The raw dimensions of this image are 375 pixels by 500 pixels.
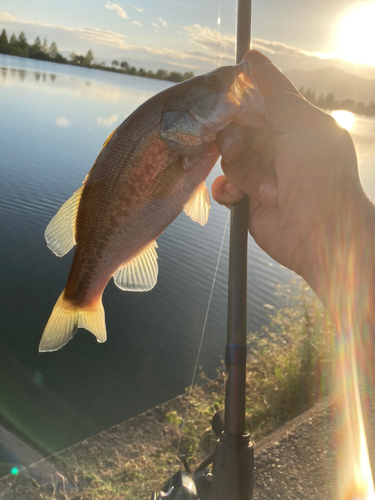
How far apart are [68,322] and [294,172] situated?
1.28 meters

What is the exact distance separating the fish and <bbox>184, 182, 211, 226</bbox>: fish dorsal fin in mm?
98

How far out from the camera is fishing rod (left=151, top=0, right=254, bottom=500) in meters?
1.63

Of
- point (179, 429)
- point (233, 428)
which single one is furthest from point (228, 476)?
point (179, 429)

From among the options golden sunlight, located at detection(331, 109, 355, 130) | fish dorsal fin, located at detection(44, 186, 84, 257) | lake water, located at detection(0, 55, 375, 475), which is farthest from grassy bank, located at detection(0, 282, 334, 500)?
golden sunlight, located at detection(331, 109, 355, 130)

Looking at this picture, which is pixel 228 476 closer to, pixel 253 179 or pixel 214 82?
pixel 253 179

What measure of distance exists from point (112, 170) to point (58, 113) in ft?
64.6

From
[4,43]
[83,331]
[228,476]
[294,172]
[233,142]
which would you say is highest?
[4,43]

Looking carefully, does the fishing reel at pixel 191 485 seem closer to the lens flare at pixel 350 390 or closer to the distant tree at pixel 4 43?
the lens flare at pixel 350 390

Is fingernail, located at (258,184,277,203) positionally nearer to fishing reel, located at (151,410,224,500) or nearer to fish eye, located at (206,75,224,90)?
fish eye, located at (206,75,224,90)

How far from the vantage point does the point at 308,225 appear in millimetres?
2010

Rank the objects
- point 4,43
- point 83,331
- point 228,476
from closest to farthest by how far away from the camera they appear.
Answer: point 228,476 < point 83,331 < point 4,43

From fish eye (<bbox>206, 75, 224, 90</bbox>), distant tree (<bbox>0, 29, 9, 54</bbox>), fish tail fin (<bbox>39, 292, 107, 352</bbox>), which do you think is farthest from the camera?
distant tree (<bbox>0, 29, 9, 54</bbox>)

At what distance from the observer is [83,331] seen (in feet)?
21.9

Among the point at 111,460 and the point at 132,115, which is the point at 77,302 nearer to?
the point at 132,115
